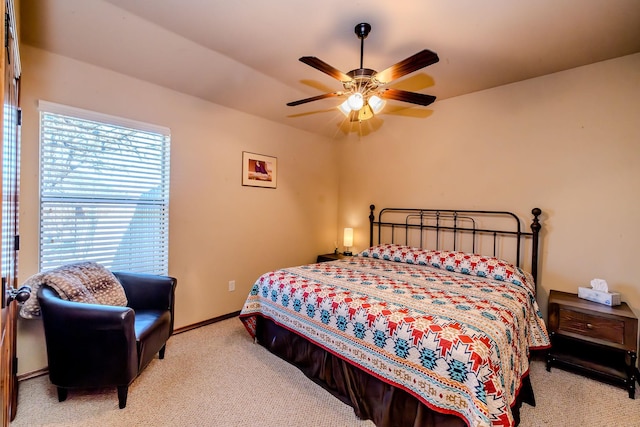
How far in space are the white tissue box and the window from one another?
389 centimetres

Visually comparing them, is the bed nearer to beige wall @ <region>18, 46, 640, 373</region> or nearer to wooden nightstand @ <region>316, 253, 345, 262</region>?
beige wall @ <region>18, 46, 640, 373</region>

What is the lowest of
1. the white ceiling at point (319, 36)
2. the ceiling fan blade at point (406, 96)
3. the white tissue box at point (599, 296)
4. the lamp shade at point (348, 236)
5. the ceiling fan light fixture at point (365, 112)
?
the white tissue box at point (599, 296)

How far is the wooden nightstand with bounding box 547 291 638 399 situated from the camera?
2.14 meters

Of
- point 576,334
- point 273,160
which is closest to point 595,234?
point 576,334

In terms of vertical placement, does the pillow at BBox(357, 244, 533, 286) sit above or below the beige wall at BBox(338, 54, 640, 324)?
below

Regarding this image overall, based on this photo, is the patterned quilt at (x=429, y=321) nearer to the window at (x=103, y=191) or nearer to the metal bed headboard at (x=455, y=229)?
the metal bed headboard at (x=455, y=229)

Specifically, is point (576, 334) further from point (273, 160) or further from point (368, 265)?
point (273, 160)

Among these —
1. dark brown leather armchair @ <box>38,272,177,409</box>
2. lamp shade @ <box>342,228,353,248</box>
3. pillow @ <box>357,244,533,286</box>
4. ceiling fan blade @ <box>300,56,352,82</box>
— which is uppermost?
ceiling fan blade @ <box>300,56,352,82</box>

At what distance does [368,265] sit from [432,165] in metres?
1.53

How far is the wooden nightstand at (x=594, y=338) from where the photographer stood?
7.02 feet

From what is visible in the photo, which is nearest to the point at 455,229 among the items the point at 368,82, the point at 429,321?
the point at 429,321

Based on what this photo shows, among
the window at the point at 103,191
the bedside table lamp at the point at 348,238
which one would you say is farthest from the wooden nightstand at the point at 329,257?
the window at the point at 103,191

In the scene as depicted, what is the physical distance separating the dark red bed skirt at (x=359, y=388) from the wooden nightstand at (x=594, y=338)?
667 mm

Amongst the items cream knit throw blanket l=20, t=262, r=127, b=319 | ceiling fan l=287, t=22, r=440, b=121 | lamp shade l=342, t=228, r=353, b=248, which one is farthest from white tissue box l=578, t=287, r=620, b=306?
cream knit throw blanket l=20, t=262, r=127, b=319
